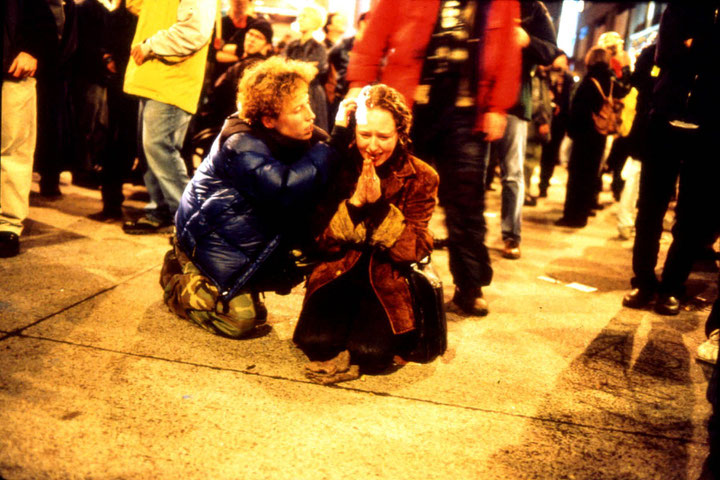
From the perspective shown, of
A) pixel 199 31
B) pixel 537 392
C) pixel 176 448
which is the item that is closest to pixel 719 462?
pixel 537 392

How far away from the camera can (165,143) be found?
4.81 metres

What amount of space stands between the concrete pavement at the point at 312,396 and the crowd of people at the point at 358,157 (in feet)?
0.65

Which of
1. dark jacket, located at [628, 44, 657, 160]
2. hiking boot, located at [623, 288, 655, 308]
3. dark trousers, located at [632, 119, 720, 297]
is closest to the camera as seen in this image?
dark trousers, located at [632, 119, 720, 297]

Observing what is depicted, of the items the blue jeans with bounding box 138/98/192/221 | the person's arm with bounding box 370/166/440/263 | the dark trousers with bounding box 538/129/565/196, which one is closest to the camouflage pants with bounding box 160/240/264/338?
the person's arm with bounding box 370/166/440/263

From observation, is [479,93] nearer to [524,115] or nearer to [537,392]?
[537,392]

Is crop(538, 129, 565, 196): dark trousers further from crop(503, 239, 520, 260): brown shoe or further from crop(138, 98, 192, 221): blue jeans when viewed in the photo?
crop(138, 98, 192, 221): blue jeans

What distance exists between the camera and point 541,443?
2434 millimetres

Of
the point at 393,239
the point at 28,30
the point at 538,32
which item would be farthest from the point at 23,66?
the point at 538,32

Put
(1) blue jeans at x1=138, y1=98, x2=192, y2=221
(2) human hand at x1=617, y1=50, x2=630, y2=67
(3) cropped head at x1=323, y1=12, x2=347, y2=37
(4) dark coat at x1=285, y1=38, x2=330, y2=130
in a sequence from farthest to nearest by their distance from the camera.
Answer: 1. (3) cropped head at x1=323, y1=12, x2=347, y2=37
2. (2) human hand at x1=617, y1=50, x2=630, y2=67
3. (4) dark coat at x1=285, y1=38, x2=330, y2=130
4. (1) blue jeans at x1=138, y1=98, x2=192, y2=221

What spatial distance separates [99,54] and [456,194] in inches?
173

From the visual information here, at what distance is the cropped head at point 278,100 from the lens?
120 inches

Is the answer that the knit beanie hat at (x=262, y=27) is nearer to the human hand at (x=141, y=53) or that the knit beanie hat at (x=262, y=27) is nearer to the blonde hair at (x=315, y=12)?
the blonde hair at (x=315, y=12)

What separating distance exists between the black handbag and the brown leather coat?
1.9 inches

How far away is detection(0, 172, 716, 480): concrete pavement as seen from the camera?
2.21 m
